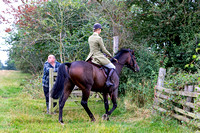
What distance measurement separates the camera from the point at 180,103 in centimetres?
525

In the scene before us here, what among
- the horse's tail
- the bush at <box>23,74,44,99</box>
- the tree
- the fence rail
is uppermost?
the tree

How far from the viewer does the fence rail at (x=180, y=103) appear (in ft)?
15.2

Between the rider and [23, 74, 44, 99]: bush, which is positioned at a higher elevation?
the rider

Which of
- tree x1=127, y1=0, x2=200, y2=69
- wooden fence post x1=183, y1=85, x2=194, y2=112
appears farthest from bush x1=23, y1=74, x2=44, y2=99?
wooden fence post x1=183, y1=85, x2=194, y2=112

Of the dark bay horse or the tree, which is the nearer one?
the dark bay horse

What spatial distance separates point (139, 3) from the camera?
11.8 meters

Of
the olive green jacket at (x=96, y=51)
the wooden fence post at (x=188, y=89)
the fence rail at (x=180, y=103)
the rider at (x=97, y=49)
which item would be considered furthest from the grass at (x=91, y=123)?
the olive green jacket at (x=96, y=51)

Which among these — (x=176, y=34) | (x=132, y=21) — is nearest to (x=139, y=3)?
(x=132, y=21)

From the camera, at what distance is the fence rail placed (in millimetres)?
4625

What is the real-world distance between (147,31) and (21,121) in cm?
852

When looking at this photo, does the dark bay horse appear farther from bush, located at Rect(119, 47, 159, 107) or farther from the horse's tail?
bush, located at Rect(119, 47, 159, 107)

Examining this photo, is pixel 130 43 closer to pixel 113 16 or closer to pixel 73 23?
pixel 113 16

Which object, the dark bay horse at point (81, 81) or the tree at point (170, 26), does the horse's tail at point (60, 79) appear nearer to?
the dark bay horse at point (81, 81)

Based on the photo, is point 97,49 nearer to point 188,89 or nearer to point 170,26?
point 188,89
